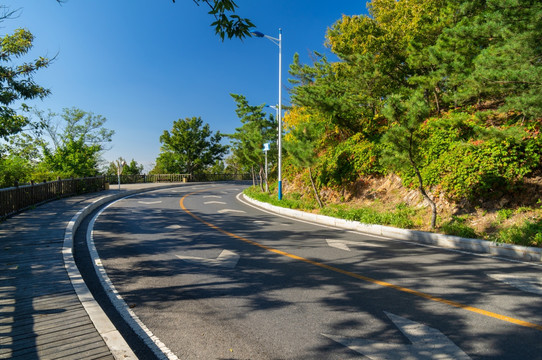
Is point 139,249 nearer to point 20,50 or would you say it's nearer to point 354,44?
point 20,50

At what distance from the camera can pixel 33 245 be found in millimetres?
7258

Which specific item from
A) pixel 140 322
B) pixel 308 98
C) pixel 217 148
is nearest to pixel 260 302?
pixel 140 322

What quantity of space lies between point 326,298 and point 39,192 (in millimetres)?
15867

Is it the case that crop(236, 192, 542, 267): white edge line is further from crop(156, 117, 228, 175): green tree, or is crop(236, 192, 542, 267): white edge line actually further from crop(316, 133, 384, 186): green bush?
crop(156, 117, 228, 175): green tree

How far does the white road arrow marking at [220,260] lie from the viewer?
6.24 meters

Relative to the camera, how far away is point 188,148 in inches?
1966

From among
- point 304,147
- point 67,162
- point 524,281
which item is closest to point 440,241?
point 524,281

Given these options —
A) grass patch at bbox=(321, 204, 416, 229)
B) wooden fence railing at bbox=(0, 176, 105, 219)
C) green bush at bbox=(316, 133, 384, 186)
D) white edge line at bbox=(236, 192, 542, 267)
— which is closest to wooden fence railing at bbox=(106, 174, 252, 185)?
wooden fence railing at bbox=(0, 176, 105, 219)

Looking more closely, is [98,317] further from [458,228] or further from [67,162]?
[67,162]

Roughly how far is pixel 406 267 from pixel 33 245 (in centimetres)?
798

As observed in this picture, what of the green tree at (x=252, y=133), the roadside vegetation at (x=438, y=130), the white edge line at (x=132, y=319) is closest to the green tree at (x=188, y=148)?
the green tree at (x=252, y=133)

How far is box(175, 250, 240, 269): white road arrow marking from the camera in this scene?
20.5 ft

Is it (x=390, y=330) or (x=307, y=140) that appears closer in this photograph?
(x=390, y=330)

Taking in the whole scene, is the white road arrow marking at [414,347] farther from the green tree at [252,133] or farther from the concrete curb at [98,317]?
the green tree at [252,133]
